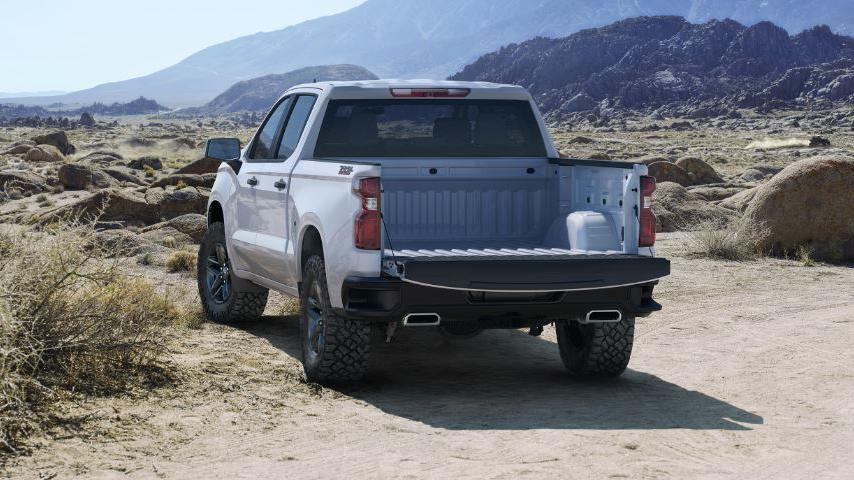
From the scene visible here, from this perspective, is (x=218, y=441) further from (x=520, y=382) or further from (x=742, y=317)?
(x=742, y=317)

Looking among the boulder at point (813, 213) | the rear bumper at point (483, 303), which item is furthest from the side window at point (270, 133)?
the boulder at point (813, 213)

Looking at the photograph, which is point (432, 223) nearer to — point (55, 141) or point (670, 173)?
point (670, 173)

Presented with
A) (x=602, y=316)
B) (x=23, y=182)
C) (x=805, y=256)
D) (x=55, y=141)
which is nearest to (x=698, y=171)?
(x=805, y=256)

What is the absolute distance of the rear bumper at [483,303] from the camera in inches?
291

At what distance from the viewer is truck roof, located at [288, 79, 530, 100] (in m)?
8.86

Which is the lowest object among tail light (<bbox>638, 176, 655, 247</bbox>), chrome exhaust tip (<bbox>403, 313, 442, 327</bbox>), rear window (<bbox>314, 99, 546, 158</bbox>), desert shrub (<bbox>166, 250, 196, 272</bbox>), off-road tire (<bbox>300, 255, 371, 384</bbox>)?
desert shrub (<bbox>166, 250, 196, 272</bbox>)

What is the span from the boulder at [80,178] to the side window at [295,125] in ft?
76.0

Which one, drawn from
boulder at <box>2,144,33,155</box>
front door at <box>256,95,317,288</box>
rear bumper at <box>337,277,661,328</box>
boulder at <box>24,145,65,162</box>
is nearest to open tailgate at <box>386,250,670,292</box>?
rear bumper at <box>337,277,661,328</box>

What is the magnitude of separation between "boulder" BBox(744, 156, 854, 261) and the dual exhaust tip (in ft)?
32.0

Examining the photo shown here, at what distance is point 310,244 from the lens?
8.31 meters

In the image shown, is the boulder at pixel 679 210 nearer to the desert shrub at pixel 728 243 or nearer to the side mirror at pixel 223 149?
the desert shrub at pixel 728 243

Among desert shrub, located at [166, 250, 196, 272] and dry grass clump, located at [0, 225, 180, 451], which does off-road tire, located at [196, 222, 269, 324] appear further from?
desert shrub, located at [166, 250, 196, 272]

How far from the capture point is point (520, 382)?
8.60 metres

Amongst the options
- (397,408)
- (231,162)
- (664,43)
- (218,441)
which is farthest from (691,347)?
(664,43)
